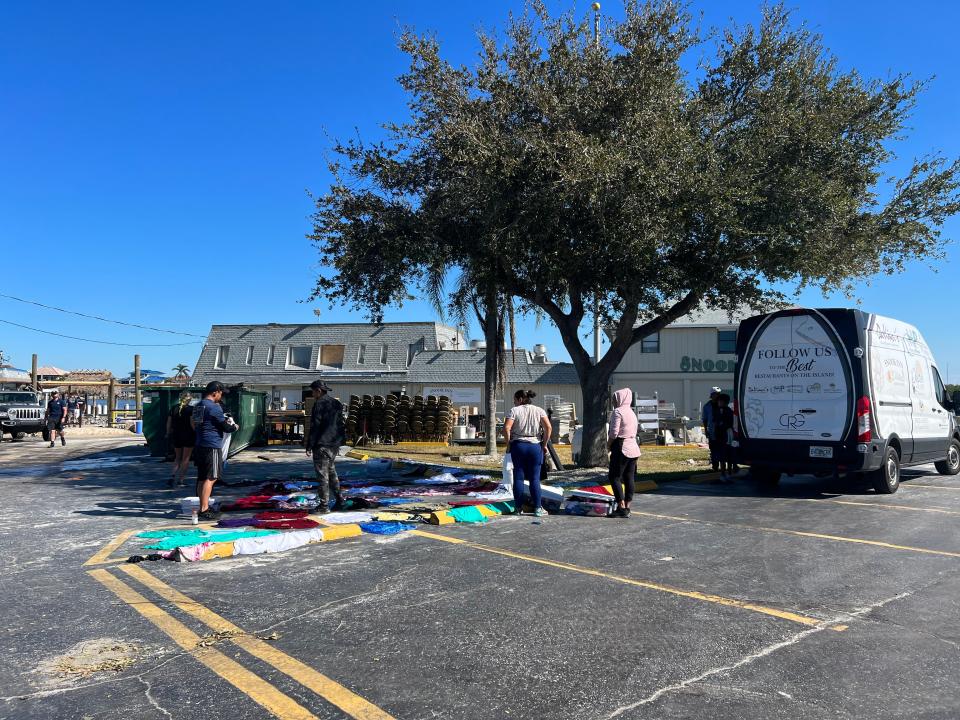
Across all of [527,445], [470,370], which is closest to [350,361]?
[470,370]

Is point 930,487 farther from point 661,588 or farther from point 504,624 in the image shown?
point 504,624

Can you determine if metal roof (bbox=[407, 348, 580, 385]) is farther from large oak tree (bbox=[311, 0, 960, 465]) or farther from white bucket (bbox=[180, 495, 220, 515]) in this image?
white bucket (bbox=[180, 495, 220, 515])

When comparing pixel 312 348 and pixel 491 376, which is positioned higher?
pixel 312 348

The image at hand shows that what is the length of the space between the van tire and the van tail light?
2.54ft

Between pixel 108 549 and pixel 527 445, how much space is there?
202 inches

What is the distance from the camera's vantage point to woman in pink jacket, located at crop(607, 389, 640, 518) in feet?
33.1

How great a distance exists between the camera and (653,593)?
6.20m

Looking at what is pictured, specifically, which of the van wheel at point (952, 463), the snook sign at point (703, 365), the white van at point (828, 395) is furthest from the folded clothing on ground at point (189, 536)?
the snook sign at point (703, 365)

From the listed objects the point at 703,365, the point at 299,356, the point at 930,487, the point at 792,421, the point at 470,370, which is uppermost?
the point at 299,356

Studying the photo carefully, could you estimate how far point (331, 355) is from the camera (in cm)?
4062

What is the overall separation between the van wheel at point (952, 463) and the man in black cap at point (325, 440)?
12.4 meters

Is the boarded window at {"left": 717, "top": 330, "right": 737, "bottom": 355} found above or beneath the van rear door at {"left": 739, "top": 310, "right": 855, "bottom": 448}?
above

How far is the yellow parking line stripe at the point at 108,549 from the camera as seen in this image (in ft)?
24.4

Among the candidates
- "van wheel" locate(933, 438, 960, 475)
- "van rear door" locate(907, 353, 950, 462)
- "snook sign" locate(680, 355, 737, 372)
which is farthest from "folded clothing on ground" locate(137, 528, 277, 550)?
"snook sign" locate(680, 355, 737, 372)
